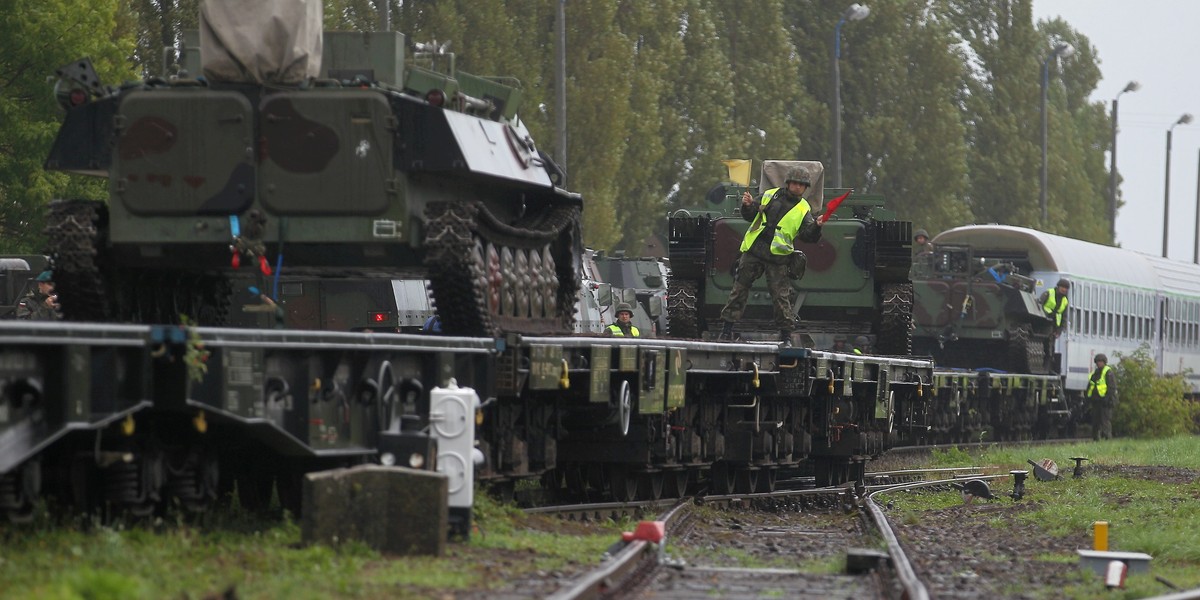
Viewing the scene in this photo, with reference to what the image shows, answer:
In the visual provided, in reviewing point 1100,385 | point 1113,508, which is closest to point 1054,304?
point 1100,385

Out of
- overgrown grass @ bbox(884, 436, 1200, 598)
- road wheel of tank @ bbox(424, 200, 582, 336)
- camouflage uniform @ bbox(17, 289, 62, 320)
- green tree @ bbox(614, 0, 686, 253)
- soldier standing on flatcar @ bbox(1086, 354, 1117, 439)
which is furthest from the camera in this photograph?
green tree @ bbox(614, 0, 686, 253)

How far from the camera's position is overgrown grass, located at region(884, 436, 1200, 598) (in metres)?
13.3

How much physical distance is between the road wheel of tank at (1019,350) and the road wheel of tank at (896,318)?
8508 mm

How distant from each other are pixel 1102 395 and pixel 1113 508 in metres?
20.0

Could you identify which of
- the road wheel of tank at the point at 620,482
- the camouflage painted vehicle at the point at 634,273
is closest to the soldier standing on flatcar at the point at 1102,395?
the camouflage painted vehicle at the point at 634,273

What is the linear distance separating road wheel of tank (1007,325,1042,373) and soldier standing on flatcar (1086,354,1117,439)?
3633 millimetres

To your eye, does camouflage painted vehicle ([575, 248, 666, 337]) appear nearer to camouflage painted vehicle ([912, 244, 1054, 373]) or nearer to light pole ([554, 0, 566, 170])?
light pole ([554, 0, 566, 170])

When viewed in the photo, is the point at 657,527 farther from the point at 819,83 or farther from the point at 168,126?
the point at 819,83

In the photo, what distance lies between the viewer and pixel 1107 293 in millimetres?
38875

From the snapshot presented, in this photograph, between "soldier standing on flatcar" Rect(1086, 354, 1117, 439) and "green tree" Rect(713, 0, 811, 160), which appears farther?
"green tree" Rect(713, 0, 811, 160)

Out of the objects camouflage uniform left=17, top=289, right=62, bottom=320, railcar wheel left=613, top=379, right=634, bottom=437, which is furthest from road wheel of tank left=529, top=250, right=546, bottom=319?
camouflage uniform left=17, top=289, right=62, bottom=320

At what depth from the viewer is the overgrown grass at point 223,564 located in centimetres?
896

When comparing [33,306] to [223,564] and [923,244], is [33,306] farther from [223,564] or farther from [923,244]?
[923,244]

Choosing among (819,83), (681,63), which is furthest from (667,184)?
(819,83)
